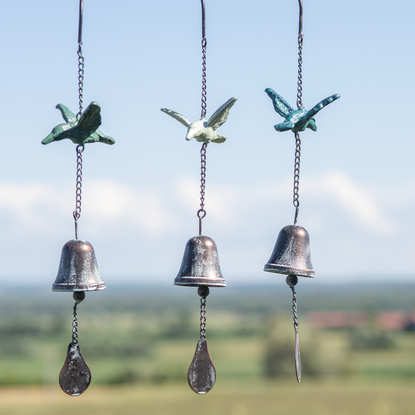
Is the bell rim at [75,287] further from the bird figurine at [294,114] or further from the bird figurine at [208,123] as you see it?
the bird figurine at [294,114]

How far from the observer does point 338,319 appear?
97062 mm

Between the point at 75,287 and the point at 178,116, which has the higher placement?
the point at 178,116

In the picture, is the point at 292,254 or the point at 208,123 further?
the point at 292,254

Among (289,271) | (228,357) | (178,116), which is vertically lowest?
(228,357)

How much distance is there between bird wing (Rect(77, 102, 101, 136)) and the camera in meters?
5.51

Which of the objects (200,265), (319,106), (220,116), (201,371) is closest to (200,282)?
(200,265)

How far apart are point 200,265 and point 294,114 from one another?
1485 mm

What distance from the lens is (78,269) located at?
5855mm

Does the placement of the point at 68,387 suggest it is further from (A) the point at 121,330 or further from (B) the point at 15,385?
(A) the point at 121,330

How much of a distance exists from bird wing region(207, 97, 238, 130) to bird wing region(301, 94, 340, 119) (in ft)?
2.12

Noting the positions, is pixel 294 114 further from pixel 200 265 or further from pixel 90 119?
pixel 90 119

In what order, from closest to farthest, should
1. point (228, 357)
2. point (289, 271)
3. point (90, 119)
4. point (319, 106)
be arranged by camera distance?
point (90, 119), point (319, 106), point (289, 271), point (228, 357)

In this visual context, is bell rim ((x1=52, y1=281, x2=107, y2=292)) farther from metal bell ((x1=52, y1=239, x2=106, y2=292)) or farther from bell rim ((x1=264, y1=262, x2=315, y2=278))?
bell rim ((x1=264, y1=262, x2=315, y2=278))

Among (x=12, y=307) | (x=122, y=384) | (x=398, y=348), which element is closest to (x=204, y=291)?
(x=122, y=384)
